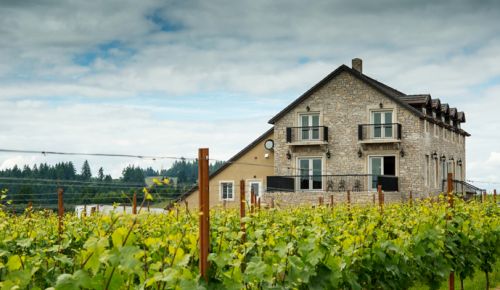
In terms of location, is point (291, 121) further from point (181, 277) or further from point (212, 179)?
point (181, 277)

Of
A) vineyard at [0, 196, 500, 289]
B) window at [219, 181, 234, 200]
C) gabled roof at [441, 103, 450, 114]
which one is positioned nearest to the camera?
vineyard at [0, 196, 500, 289]

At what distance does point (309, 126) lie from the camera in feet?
107

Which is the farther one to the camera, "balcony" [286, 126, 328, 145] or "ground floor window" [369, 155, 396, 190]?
"balcony" [286, 126, 328, 145]

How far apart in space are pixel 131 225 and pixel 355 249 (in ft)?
10.5

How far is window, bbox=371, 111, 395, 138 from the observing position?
30.6m

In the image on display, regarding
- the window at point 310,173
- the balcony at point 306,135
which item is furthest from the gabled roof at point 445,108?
the window at point 310,173

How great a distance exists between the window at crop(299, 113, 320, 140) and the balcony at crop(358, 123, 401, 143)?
2373 millimetres

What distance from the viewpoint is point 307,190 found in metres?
31.2

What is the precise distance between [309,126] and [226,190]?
6.00 meters

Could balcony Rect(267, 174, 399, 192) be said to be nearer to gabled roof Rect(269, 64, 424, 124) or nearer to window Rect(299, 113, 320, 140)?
window Rect(299, 113, 320, 140)

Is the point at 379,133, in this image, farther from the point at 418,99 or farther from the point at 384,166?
the point at 418,99

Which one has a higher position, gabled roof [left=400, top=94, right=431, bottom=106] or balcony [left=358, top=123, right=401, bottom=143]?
gabled roof [left=400, top=94, right=431, bottom=106]

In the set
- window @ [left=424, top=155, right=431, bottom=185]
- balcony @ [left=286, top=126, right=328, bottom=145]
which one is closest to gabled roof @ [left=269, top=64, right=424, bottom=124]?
balcony @ [left=286, top=126, right=328, bottom=145]

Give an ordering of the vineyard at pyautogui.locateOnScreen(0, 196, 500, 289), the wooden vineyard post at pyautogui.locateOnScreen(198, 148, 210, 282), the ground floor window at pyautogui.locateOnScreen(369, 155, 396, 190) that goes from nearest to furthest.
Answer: the vineyard at pyautogui.locateOnScreen(0, 196, 500, 289)
the wooden vineyard post at pyautogui.locateOnScreen(198, 148, 210, 282)
the ground floor window at pyautogui.locateOnScreen(369, 155, 396, 190)
